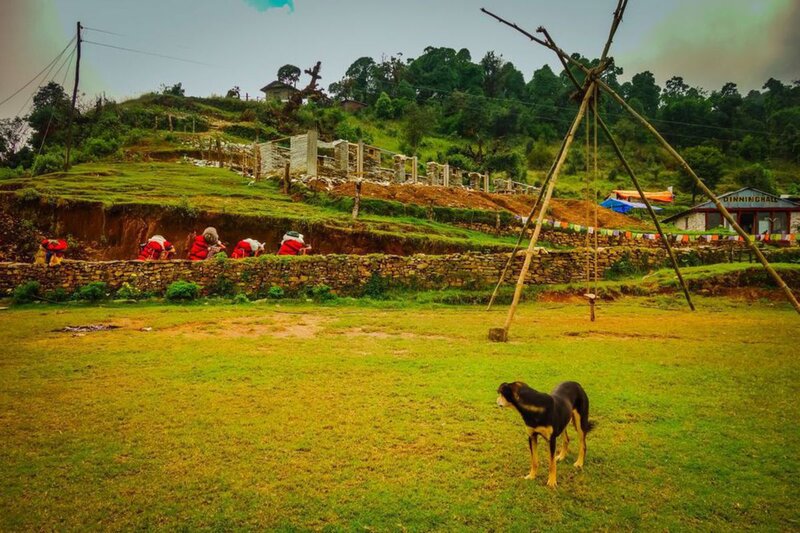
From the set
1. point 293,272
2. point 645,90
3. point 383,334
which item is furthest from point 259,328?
point 645,90

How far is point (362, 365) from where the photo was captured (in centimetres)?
991

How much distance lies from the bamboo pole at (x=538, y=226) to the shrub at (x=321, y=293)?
26.3 ft

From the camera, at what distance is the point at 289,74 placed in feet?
318

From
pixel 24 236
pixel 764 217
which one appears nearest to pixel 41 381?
pixel 24 236

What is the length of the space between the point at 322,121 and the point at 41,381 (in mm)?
63279

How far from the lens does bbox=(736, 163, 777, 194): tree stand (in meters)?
62.2

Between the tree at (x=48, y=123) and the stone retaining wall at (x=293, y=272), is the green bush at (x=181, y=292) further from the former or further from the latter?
the tree at (x=48, y=123)

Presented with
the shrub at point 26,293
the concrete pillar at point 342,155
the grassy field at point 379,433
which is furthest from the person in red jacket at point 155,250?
the concrete pillar at point 342,155

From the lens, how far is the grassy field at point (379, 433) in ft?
16.3

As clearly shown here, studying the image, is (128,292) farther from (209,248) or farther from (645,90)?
(645,90)

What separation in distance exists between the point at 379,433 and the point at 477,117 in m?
84.2

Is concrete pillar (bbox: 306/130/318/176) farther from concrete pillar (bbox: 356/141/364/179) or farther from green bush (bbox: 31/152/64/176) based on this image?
green bush (bbox: 31/152/64/176)

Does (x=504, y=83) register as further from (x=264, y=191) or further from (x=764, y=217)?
(x=264, y=191)

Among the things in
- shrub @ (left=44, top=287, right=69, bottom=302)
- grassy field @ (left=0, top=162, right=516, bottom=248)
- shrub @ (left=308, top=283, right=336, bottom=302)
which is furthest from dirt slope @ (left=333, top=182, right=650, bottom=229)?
shrub @ (left=44, top=287, right=69, bottom=302)
